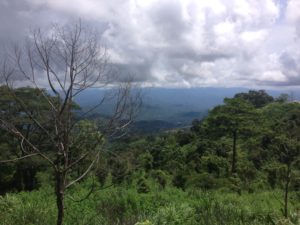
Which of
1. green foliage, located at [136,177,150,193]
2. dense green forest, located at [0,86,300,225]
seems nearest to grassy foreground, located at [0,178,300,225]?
dense green forest, located at [0,86,300,225]

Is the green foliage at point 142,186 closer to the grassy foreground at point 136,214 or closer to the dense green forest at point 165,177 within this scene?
the dense green forest at point 165,177

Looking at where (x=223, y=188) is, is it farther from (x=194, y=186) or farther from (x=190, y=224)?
(x=190, y=224)

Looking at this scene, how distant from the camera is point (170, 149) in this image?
32.2m

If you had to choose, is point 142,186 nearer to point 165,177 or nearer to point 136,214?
point 165,177

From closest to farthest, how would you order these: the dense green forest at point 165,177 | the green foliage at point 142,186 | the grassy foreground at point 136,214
A: 1. the grassy foreground at point 136,214
2. the dense green forest at point 165,177
3. the green foliage at point 142,186

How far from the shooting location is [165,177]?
2297 cm

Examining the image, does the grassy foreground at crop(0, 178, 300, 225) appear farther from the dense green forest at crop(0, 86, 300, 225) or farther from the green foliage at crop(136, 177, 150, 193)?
the green foliage at crop(136, 177, 150, 193)

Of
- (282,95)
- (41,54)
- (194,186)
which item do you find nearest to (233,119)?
(194,186)

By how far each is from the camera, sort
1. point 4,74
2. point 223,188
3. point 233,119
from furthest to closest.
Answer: point 233,119, point 223,188, point 4,74

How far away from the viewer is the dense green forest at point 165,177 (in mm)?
9602

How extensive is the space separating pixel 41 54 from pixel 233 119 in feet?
58.9

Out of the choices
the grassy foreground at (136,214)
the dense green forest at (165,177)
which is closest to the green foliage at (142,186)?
the dense green forest at (165,177)

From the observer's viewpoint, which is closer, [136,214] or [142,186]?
[136,214]

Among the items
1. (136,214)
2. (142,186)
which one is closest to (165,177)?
(142,186)
